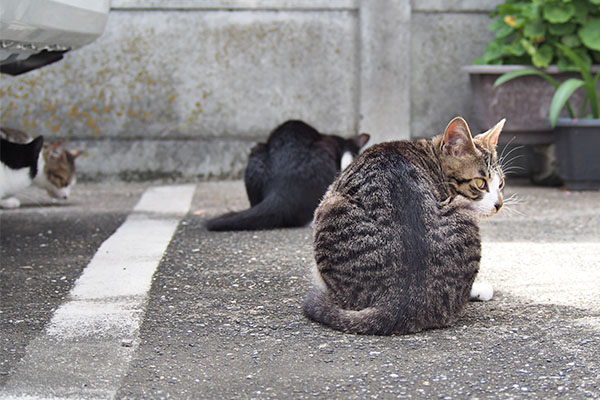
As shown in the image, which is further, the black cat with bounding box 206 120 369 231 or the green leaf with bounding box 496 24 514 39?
the green leaf with bounding box 496 24 514 39

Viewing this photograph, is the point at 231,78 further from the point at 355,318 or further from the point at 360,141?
the point at 355,318

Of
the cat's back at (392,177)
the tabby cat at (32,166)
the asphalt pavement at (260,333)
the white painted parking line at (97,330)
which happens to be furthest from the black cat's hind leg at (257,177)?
the cat's back at (392,177)

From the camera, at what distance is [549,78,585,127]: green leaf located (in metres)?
5.34

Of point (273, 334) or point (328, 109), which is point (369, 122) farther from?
point (273, 334)

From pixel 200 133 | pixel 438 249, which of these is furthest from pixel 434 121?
pixel 438 249

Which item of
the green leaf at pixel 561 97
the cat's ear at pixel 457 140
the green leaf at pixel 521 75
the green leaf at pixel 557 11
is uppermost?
the green leaf at pixel 557 11

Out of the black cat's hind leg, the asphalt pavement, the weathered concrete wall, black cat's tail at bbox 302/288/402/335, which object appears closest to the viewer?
the asphalt pavement

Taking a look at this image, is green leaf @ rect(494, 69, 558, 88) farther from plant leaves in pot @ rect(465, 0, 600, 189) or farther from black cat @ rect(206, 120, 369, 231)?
black cat @ rect(206, 120, 369, 231)

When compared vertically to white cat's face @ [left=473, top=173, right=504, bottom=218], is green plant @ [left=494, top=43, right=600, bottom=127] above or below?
above

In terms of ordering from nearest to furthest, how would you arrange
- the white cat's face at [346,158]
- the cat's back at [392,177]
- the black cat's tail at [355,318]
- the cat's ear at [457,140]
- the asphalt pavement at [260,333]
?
the asphalt pavement at [260,333], the black cat's tail at [355,318], the cat's back at [392,177], the cat's ear at [457,140], the white cat's face at [346,158]

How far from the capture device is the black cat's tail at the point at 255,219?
14.0 feet

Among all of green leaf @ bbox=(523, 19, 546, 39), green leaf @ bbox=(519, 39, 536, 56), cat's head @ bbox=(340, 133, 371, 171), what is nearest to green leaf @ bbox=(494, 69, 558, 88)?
green leaf @ bbox=(519, 39, 536, 56)

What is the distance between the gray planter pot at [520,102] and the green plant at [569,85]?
67 mm

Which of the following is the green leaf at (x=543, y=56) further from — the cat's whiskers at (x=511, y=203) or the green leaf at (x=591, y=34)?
the cat's whiskers at (x=511, y=203)
